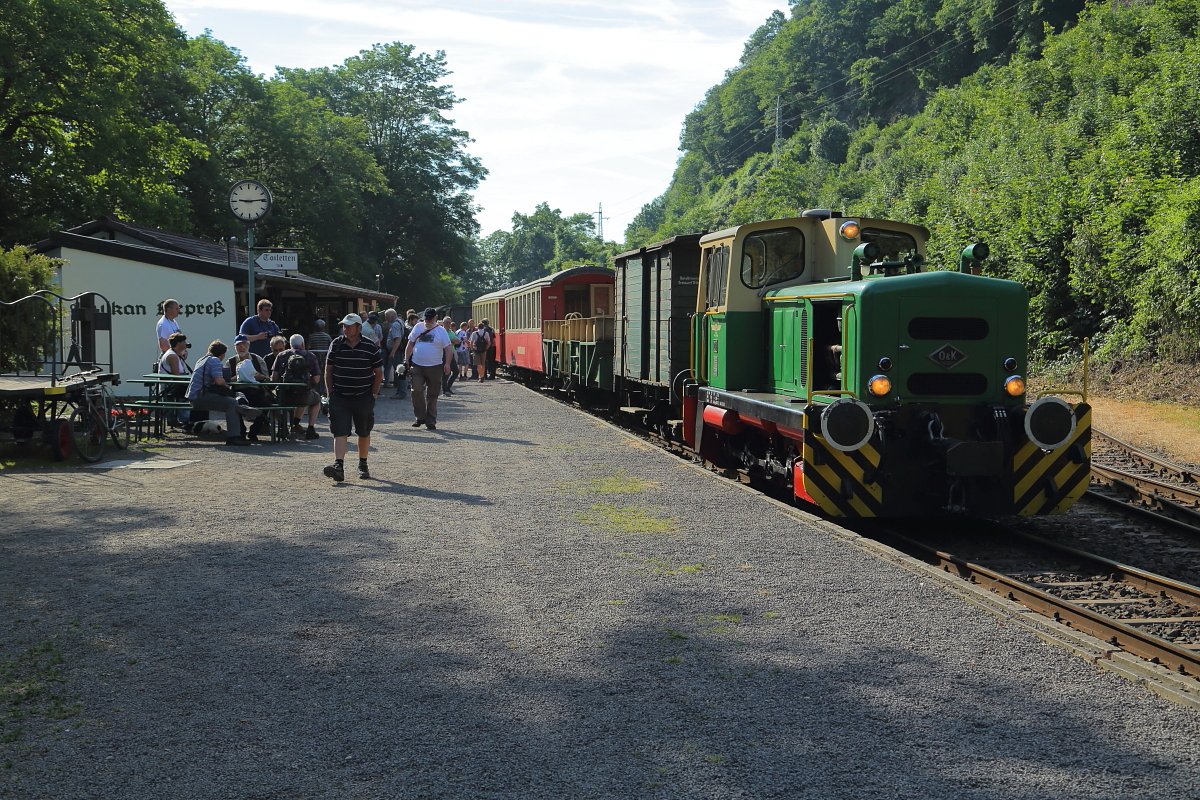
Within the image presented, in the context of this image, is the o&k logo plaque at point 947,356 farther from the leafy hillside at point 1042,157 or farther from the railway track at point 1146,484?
the leafy hillside at point 1042,157

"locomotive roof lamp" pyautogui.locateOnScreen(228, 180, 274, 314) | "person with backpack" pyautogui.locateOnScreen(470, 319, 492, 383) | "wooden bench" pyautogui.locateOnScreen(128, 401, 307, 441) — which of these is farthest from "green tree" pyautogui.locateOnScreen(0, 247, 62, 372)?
"person with backpack" pyautogui.locateOnScreen(470, 319, 492, 383)

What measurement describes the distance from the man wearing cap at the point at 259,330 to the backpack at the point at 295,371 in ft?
3.31

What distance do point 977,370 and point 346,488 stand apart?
6039mm

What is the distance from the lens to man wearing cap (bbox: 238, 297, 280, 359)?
1419 cm

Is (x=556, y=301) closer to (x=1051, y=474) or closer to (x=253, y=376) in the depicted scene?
(x=253, y=376)

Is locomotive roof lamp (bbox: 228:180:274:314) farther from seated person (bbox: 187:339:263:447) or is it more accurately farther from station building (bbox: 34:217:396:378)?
seated person (bbox: 187:339:263:447)

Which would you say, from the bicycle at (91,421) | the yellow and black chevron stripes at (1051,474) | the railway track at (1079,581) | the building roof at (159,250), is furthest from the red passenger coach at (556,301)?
the yellow and black chevron stripes at (1051,474)

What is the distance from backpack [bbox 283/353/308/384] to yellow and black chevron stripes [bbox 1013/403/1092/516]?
30.3 feet

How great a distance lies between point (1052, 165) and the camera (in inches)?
1021

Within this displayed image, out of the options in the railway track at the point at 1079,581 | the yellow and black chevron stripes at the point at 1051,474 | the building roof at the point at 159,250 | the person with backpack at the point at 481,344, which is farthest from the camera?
the person with backpack at the point at 481,344

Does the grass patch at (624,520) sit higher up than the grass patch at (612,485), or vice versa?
the grass patch at (612,485)

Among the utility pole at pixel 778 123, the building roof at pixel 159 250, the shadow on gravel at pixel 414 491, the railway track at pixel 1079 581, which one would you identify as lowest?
the railway track at pixel 1079 581

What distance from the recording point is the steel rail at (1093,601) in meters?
5.08

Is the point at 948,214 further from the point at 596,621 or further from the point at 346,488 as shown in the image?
the point at 596,621
